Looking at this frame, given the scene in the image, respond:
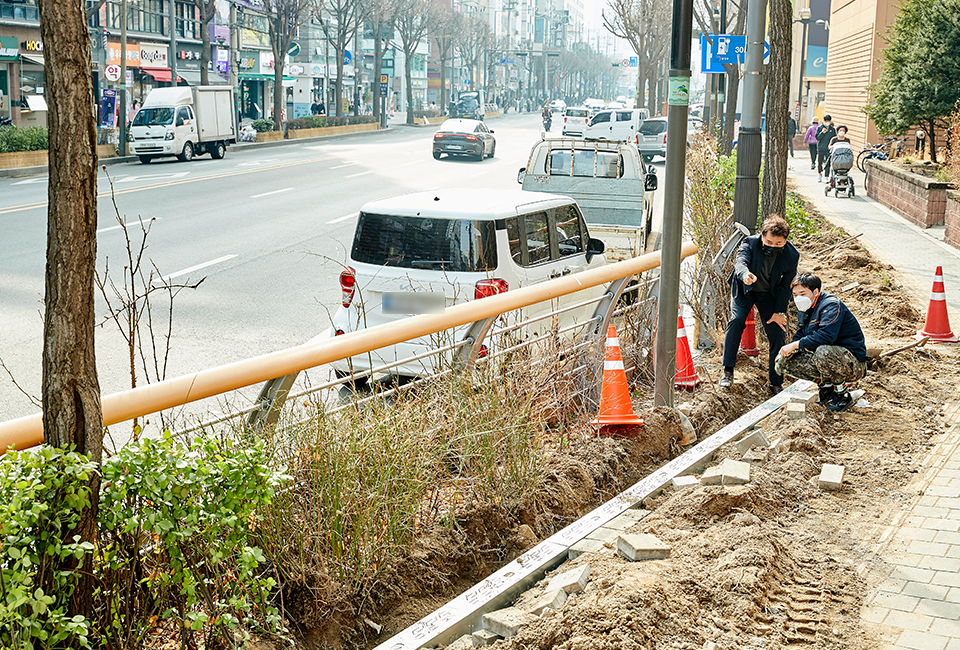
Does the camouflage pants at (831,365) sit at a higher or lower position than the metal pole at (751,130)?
lower

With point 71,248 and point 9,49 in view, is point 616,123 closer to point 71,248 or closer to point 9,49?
point 9,49

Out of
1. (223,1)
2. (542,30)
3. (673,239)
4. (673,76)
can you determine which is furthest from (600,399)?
(542,30)

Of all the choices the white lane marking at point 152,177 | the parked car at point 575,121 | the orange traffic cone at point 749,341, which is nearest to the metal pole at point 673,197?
A: the orange traffic cone at point 749,341

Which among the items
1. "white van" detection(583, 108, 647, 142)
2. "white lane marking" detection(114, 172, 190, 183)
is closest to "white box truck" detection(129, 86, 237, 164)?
"white lane marking" detection(114, 172, 190, 183)

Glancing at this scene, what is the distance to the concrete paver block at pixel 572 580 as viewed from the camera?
4371mm

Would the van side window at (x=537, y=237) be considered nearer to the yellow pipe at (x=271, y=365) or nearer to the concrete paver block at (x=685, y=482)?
the yellow pipe at (x=271, y=365)

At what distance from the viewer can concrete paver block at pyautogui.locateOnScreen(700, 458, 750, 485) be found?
5.61 m

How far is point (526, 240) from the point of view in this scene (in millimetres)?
8922

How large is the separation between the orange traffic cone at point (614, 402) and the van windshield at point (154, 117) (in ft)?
103

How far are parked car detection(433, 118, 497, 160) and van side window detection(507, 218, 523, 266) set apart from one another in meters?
29.5

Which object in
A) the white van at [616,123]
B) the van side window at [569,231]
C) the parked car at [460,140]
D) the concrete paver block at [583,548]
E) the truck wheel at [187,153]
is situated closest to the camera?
the concrete paver block at [583,548]

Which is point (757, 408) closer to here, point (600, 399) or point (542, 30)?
point (600, 399)

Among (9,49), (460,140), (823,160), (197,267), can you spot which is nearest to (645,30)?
(460,140)

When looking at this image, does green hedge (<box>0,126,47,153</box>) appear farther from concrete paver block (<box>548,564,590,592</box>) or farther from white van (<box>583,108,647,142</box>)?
concrete paver block (<box>548,564,590,592</box>)
